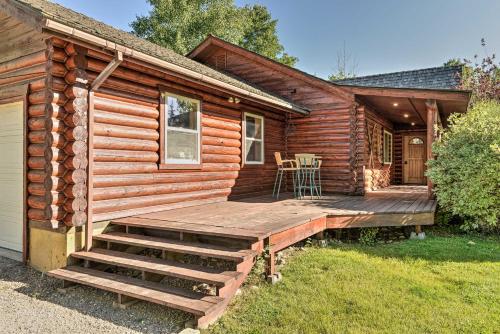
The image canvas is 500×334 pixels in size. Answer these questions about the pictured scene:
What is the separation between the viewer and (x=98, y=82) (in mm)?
4332

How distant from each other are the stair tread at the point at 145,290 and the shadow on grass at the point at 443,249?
9.54 ft

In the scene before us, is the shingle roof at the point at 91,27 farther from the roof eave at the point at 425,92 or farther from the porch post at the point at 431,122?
the porch post at the point at 431,122

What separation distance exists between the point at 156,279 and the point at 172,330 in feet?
2.83

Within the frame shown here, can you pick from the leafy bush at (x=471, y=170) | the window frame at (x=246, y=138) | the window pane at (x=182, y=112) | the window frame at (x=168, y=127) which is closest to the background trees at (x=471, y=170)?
the leafy bush at (x=471, y=170)

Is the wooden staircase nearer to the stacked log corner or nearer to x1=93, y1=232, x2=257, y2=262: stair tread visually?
x1=93, y1=232, x2=257, y2=262: stair tread

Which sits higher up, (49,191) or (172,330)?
(49,191)

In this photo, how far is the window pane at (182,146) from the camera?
587cm

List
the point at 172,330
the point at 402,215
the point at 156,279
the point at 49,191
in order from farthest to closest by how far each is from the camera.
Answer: the point at 402,215
the point at 49,191
the point at 156,279
the point at 172,330

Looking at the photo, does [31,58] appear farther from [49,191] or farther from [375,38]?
[375,38]

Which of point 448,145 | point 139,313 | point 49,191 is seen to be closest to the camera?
point 139,313

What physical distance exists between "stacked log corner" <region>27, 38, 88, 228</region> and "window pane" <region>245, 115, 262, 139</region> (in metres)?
4.46

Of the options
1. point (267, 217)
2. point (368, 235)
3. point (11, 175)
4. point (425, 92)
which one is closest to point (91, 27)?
point (11, 175)

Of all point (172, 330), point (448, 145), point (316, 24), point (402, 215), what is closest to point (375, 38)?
point (316, 24)

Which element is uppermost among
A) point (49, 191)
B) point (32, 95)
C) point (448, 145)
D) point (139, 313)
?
point (32, 95)
